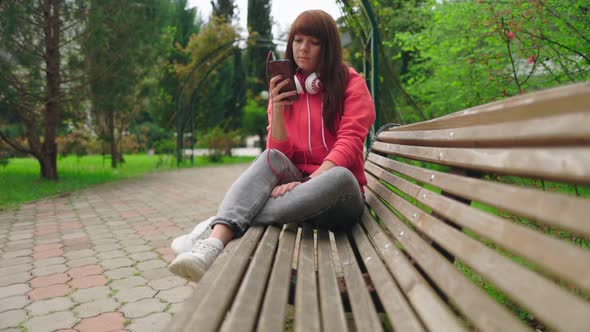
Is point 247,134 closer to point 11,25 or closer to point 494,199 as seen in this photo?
point 11,25

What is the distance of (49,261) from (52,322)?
129cm

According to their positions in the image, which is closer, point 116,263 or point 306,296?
point 306,296

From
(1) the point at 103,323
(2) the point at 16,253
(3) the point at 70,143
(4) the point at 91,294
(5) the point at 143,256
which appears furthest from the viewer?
(3) the point at 70,143

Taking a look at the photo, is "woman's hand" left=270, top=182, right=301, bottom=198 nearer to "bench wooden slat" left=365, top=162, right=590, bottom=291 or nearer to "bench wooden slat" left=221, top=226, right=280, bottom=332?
"bench wooden slat" left=221, top=226, right=280, bottom=332

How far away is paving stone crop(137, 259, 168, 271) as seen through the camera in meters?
3.15

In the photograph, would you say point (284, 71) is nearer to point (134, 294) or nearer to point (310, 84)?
point (310, 84)

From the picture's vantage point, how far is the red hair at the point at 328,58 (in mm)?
2336

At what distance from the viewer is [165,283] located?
9.21ft

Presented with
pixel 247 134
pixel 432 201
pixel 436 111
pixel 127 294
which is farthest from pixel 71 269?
pixel 247 134

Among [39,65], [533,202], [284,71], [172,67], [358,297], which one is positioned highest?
[172,67]

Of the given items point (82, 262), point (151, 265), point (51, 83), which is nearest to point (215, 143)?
point (51, 83)

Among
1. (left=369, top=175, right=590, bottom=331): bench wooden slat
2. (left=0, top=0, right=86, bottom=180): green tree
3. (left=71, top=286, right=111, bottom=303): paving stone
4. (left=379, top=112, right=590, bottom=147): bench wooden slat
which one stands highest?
(left=0, top=0, right=86, bottom=180): green tree

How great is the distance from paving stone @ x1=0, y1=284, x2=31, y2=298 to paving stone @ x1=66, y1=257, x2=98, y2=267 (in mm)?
442

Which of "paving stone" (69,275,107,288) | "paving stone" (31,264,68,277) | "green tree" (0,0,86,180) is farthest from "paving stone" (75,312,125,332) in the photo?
"green tree" (0,0,86,180)
